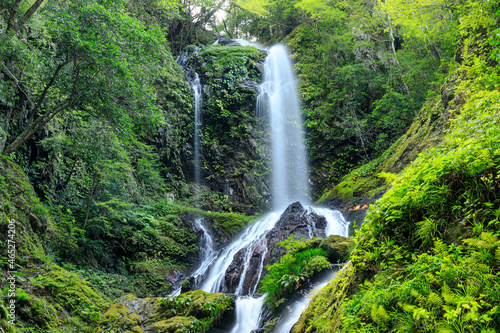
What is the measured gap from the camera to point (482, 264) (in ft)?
5.62

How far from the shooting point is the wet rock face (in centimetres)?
776

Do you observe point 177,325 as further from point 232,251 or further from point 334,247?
point 232,251

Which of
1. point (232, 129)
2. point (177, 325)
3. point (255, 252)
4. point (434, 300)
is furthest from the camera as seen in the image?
point (232, 129)

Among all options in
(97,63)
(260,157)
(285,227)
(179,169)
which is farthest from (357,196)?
(97,63)

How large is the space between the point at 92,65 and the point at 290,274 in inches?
253

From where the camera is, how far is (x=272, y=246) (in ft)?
28.2

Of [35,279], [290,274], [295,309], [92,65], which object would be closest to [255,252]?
[290,274]

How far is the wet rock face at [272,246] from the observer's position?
306 inches

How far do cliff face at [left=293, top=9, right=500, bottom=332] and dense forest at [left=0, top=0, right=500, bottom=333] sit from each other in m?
0.01

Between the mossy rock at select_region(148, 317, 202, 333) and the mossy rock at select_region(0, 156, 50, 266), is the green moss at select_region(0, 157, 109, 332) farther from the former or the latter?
the mossy rock at select_region(148, 317, 202, 333)

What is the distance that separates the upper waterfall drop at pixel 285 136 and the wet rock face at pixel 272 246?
5.41 m

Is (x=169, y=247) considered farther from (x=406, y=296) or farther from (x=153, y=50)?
(x=406, y=296)

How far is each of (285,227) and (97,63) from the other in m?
6.93

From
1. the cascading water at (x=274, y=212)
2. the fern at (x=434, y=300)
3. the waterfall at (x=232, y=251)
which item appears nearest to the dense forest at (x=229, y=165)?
the fern at (x=434, y=300)
